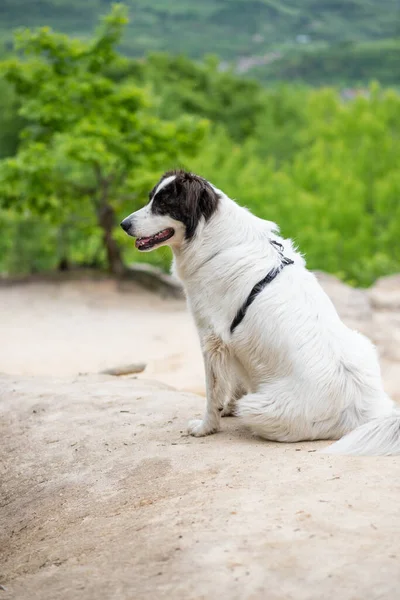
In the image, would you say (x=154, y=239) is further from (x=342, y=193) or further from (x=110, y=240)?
(x=342, y=193)

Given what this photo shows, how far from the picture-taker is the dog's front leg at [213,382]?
423 centimetres

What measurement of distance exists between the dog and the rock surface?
0.20 metres

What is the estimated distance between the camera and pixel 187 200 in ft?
13.6

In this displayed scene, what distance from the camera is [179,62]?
121 ft

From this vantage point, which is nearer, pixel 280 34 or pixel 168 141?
pixel 168 141

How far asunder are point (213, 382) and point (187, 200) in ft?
3.37

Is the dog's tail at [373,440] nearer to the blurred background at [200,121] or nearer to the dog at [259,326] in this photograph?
the dog at [259,326]

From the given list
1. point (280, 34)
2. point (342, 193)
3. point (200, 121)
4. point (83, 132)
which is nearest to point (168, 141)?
point (200, 121)

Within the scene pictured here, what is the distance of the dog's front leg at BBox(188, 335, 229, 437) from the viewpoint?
13.9ft

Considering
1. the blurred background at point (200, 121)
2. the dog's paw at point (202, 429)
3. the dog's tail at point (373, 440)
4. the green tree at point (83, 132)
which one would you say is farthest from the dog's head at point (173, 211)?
the green tree at point (83, 132)

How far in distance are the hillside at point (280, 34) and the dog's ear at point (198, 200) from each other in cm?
3250

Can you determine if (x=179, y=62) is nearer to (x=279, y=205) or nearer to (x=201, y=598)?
(x=279, y=205)

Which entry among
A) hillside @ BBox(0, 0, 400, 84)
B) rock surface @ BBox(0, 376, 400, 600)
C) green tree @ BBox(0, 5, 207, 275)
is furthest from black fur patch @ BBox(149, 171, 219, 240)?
hillside @ BBox(0, 0, 400, 84)

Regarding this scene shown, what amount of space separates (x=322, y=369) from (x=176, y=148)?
11.2 meters
